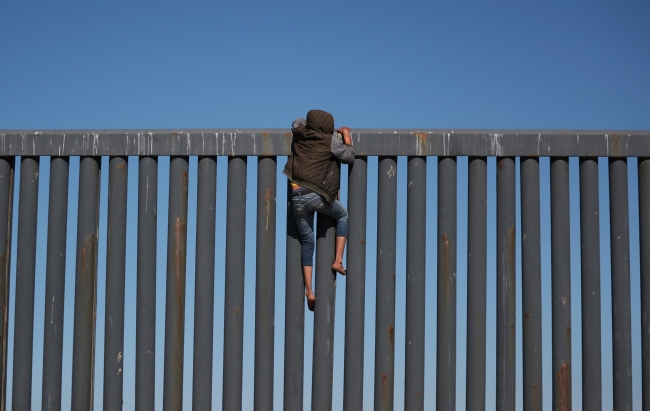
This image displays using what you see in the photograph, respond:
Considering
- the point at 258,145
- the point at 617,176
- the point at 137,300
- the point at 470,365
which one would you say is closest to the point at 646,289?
the point at 617,176

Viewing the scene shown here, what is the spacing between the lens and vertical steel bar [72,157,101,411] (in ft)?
38.5

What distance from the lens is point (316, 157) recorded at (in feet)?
36.8

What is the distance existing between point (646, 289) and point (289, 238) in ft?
13.6

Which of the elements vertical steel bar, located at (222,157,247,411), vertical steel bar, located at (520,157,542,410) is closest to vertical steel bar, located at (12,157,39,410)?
vertical steel bar, located at (222,157,247,411)

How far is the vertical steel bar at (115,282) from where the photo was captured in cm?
1166

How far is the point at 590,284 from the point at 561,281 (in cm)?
34

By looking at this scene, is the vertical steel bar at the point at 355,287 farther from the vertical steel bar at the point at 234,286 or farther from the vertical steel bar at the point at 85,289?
the vertical steel bar at the point at 85,289

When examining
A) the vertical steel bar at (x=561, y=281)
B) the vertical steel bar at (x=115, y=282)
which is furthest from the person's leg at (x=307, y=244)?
the vertical steel bar at (x=561, y=281)

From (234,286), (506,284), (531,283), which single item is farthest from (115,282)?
(531,283)

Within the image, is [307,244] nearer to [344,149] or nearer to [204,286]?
[344,149]

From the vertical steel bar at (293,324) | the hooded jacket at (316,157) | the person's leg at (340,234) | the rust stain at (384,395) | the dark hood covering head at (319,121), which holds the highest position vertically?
the dark hood covering head at (319,121)

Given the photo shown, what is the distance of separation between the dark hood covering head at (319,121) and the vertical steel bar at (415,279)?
1049 millimetres

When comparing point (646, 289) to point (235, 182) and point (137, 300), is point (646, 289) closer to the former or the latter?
point (235, 182)

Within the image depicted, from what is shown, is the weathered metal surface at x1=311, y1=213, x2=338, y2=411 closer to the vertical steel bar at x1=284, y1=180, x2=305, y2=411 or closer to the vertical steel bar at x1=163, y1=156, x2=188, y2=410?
the vertical steel bar at x1=284, y1=180, x2=305, y2=411
